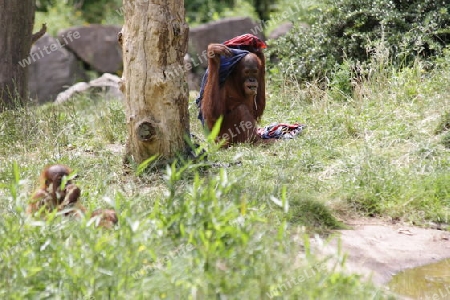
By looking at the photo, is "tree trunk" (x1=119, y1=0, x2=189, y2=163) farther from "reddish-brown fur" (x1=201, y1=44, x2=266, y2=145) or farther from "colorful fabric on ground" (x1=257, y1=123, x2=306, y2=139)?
"colorful fabric on ground" (x1=257, y1=123, x2=306, y2=139)

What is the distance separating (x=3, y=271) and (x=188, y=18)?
499 inches

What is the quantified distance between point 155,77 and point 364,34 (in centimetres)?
383

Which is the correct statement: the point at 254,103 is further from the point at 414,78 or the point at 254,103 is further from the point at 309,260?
the point at 309,260

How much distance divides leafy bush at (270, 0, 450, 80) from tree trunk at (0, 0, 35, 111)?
3179 millimetres

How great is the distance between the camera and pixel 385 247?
4.95 metres

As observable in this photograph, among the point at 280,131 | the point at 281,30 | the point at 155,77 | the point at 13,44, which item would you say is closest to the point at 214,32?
the point at 281,30

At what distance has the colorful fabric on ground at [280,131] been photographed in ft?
24.6

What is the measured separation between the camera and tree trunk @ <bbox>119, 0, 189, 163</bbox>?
5.98m

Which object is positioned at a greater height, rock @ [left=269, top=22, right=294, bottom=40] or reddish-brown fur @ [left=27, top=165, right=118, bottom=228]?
reddish-brown fur @ [left=27, top=165, right=118, bottom=228]

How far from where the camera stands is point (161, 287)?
11.4 ft

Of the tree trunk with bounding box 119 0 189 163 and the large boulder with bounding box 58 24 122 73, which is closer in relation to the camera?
the tree trunk with bounding box 119 0 189 163

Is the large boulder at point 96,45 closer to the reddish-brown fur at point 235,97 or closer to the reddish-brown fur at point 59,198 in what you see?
the reddish-brown fur at point 235,97

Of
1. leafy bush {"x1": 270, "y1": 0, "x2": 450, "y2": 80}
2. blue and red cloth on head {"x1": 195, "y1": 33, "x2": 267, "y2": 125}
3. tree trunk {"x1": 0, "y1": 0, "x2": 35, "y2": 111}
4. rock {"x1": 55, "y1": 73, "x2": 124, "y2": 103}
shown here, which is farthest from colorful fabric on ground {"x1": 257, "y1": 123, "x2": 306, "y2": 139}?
rock {"x1": 55, "y1": 73, "x2": 124, "y2": 103}

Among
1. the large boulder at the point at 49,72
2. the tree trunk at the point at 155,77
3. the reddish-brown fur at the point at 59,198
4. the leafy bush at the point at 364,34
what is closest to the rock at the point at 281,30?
the leafy bush at the point at 364,34
